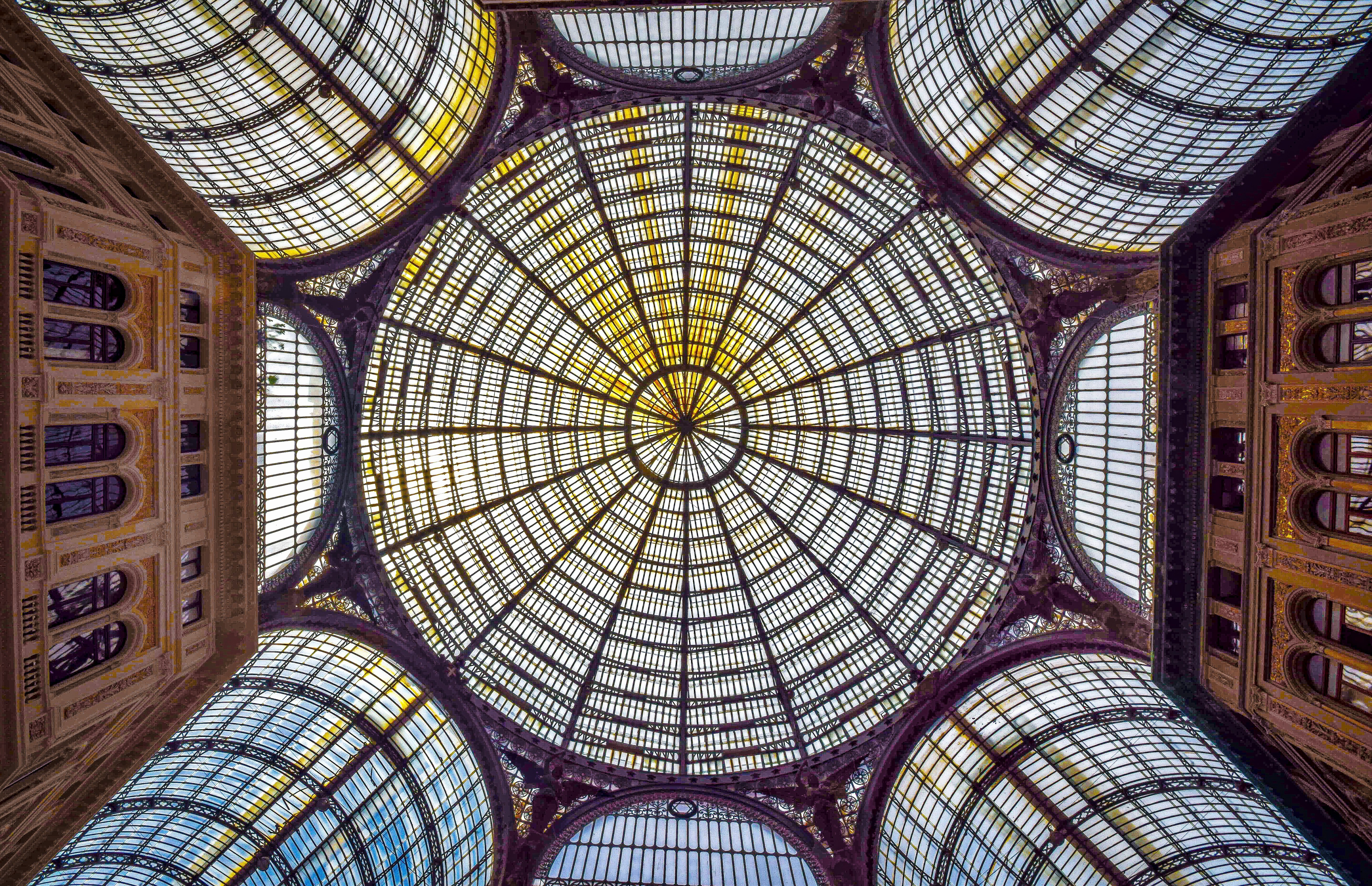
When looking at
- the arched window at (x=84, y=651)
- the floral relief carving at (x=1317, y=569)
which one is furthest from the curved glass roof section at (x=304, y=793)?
the floral relief carving at (x=1317, y=569)

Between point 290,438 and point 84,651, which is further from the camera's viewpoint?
point 290,438

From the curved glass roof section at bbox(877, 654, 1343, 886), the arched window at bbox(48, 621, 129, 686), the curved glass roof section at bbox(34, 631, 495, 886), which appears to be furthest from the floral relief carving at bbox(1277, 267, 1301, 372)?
the curved glass roof section at bbox(34, 631, 495, 886)

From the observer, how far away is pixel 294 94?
28.5 m

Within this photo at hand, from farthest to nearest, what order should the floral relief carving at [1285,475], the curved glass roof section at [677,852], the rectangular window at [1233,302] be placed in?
the curved glass roof section at [677,852] < the rectangular window at [1233,302] < the floral relief carving at [1285,475]

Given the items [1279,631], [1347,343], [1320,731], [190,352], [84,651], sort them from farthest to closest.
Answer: [190,352], [1279,631], [84,651], [1320,731], [1347,343]

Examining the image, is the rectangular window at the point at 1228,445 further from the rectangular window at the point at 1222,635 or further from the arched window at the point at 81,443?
the arched window at the point at 81,443

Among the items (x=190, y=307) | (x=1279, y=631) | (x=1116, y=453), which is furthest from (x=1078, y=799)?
(x=190, y=307)

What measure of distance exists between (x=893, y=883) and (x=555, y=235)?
124ft

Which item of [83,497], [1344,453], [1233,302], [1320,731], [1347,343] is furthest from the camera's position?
[1233,302]

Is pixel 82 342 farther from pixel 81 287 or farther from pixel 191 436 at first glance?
pixel 191 436

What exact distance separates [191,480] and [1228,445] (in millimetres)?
33943

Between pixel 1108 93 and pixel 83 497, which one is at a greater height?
pixel 1108 93

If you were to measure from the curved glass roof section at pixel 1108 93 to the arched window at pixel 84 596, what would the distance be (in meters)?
34.1

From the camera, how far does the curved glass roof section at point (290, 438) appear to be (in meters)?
30.4
